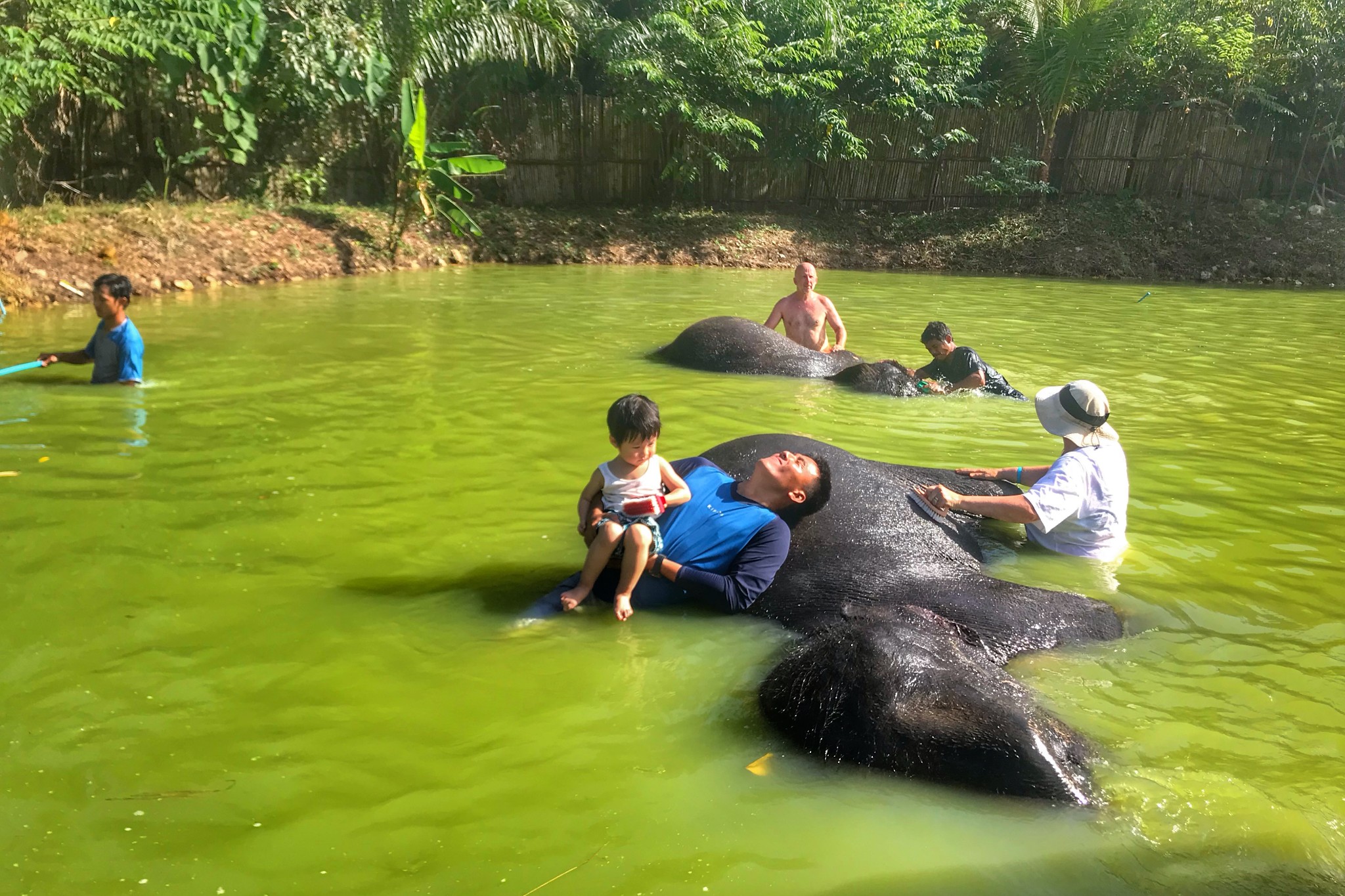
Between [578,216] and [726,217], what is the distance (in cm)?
296

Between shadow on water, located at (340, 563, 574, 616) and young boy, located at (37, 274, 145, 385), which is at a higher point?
young boy, located at (37, 274, 145, 385)

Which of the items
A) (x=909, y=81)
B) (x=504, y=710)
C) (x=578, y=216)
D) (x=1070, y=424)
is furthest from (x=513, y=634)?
(x=909, y=81)

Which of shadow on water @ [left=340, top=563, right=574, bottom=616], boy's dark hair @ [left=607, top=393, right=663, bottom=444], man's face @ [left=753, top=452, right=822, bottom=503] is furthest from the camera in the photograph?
man's face @ [left=753, top=452, right=822, bottom=503]

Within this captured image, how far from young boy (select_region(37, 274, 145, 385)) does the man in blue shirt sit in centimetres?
472

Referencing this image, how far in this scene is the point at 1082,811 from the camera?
9.89 feet

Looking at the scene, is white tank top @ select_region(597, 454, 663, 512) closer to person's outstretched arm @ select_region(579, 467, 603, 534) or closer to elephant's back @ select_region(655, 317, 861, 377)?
person's outstretched arm @ select_region(579, 467, 603, 534)

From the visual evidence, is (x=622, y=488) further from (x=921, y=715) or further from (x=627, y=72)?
(x=627, y=72)

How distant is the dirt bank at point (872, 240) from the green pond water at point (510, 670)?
7.78 metres

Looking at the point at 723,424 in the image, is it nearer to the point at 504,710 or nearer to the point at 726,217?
the point at 504,710

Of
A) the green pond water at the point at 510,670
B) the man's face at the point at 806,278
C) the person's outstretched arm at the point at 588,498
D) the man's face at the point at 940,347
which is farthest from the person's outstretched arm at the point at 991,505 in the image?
the man's face at the point at 806,278

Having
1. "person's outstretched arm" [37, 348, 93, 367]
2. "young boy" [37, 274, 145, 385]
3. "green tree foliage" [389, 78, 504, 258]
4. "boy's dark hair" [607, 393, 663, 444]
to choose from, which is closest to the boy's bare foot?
"boy's dark hair" [607, 393, 663, 444]

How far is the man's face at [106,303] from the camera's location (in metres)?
7.38

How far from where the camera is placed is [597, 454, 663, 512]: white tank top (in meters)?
4.31

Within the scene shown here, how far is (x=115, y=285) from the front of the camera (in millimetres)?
7480
